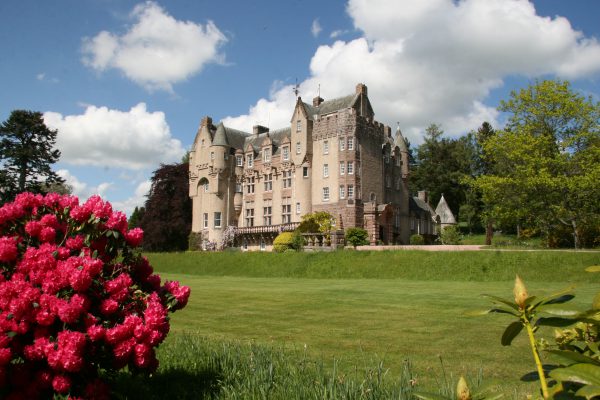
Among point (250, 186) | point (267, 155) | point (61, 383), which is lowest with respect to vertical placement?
point (61, 383)

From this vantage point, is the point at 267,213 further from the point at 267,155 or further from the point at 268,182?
the point at 267,155

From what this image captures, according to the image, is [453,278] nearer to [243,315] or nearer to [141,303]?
[243,315]

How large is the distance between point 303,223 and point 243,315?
107ft

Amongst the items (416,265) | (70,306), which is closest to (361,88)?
(416,265)

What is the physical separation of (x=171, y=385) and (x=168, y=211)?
59.6m

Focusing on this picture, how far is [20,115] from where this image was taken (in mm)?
53688

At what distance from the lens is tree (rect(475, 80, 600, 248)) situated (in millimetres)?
32938

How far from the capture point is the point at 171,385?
6078 mm

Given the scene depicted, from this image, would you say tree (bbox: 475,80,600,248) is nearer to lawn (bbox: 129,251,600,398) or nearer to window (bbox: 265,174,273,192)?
lawn (bbox: 129,251,600,398)

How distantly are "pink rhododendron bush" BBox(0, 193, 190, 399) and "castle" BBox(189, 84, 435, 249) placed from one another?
41640 mm

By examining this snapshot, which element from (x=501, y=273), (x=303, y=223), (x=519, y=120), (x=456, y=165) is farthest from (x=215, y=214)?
(x=456, y=165)

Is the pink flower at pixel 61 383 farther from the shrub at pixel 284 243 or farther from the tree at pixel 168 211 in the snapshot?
the tree at pixel 168 211

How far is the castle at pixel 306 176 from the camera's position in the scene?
156ft

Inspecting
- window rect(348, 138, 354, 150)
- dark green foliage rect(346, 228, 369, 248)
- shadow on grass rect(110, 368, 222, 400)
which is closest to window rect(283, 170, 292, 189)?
window rect(348, 138, 354, 150)
